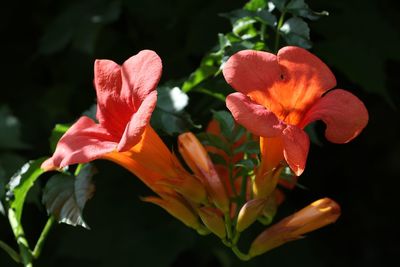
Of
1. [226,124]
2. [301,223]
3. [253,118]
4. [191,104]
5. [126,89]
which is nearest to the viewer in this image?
[253,118]

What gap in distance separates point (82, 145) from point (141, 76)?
259 mm

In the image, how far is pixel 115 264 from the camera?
3.67 metres

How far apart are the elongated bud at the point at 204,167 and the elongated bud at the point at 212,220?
44mm

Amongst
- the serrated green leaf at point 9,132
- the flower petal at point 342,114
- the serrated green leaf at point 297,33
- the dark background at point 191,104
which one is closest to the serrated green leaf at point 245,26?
the serrated green leaf at point 297,33

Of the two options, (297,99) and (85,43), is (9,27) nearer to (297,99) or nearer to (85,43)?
(85,43)

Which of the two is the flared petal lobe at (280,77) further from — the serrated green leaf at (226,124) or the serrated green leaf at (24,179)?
the serrated green leaf at (24,179)

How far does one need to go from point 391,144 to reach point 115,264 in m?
2.09

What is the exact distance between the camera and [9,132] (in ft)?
12.2

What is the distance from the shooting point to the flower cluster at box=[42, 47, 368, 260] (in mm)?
2078

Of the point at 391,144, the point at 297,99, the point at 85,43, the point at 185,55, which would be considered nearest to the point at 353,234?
the point at 391,144

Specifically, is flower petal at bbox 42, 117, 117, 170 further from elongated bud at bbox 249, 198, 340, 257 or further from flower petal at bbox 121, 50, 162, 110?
elongated bud at bbox 249, 198, 340, 257

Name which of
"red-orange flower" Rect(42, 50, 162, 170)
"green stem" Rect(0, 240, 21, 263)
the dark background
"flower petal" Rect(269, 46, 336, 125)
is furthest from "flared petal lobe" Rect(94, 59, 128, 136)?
the dark background

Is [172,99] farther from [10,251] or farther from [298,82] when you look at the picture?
[10,251]

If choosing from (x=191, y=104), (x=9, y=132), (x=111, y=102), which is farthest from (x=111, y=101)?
(x=9, y=132)
